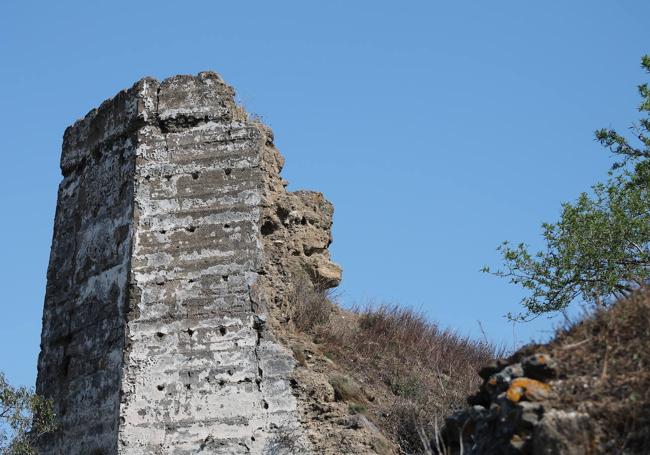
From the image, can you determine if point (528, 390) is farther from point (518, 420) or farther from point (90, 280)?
point (90, 280)

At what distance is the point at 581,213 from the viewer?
13.6 m

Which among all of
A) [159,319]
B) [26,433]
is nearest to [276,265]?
[159,319]

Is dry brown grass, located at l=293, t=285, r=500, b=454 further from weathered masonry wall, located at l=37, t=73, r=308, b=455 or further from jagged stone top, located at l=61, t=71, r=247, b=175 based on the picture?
jagged stone top, located at l=61, t=71, r=247, b=175

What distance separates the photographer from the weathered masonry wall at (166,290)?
1011 centimetres

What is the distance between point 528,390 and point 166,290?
186 inches

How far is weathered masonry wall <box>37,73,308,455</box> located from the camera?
398 inches

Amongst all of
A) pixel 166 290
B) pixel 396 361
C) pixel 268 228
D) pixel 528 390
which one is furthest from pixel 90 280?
pixel 528 390

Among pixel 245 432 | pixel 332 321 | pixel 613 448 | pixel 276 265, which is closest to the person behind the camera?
pixel 613 448

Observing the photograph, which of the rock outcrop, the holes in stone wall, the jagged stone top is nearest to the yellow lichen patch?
the rock outcrop

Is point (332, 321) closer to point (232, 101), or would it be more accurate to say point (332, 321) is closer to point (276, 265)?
point (276, 265)

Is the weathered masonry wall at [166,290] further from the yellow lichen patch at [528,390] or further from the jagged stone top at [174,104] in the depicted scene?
the yellow lichen patch at [528,390]

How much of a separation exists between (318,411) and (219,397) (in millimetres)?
941

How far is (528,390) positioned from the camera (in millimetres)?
6883

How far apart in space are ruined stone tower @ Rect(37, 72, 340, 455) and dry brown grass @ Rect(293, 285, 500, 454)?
0.64m
